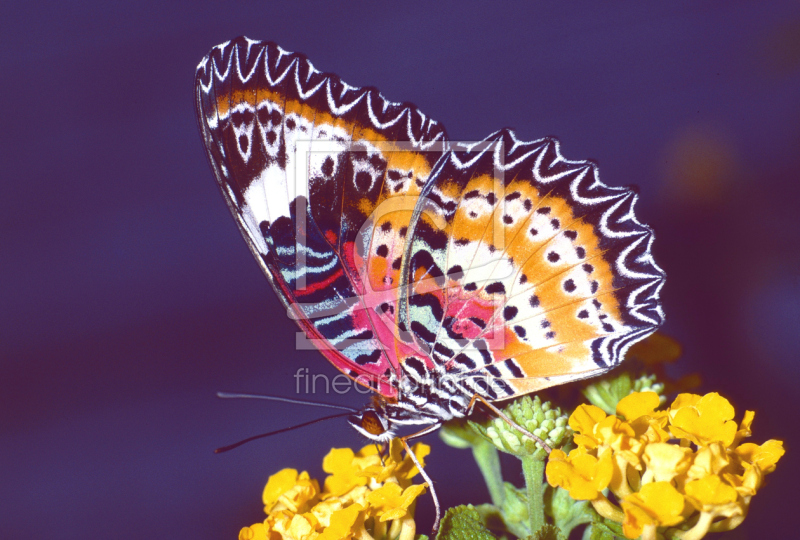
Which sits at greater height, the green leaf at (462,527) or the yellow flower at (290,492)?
→ the yellow flower at (290,492)

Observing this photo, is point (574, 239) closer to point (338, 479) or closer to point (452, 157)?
point (452, 157)

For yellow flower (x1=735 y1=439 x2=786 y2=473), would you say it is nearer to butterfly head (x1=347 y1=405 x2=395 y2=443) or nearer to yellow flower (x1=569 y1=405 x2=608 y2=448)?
yellow flower (x1=569 y1=405 x2=608 y2=448)

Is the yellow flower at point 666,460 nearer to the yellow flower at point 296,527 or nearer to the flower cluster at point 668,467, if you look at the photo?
the flower cluster at point 668,467

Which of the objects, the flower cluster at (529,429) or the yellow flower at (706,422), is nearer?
the yellow flower at (706,422)

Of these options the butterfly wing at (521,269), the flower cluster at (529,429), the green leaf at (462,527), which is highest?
the butterfly wing at (521,269)

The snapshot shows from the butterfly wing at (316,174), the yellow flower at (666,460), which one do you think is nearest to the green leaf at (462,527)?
the yellow flower at (666,460)

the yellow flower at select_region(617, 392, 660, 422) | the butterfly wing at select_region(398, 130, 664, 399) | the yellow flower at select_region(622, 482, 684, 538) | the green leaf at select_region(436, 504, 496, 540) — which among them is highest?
the butterfly wing at select_region(398, 130, 664, 399)

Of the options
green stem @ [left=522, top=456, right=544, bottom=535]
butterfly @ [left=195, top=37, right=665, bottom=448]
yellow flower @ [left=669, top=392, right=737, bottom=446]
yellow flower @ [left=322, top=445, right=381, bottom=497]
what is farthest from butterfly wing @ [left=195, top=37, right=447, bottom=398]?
yellow flower @ [left=669, top=392, right=737, bottom=446]
